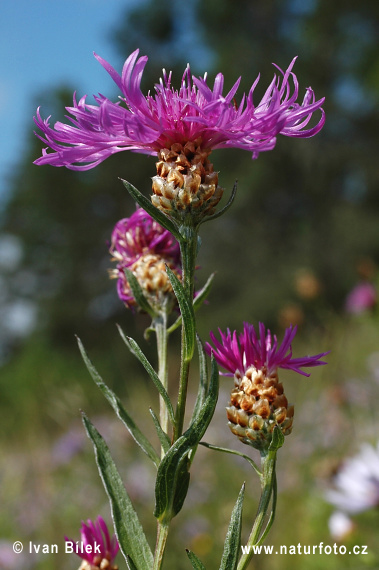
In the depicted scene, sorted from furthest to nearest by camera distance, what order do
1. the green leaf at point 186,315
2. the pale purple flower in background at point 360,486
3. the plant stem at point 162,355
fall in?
1. the pale purple flower in background at point 360,486
2. the plant stem at point 162,355
3. the green leaf at point 186,315

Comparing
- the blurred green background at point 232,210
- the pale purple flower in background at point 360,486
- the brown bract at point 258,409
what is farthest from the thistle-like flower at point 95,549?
the blurred green background at point 232,210

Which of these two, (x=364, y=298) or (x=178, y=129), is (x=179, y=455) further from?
(x=364, y=298)

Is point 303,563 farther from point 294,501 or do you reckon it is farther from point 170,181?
point 170,181

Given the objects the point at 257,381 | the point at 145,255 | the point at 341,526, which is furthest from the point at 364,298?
the point at 257,381

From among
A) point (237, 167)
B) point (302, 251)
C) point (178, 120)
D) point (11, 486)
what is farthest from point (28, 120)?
point (178, 120)

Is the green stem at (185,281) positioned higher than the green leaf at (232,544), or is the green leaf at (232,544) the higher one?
the green stem at (185,281)

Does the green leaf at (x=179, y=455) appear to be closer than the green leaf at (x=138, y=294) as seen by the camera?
Yes

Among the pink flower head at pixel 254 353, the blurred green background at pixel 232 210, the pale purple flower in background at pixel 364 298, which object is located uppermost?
the blurred green background at pixel 232 210

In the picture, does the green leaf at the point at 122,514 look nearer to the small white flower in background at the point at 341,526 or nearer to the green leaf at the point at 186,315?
the green leaf at the point at 186,315
